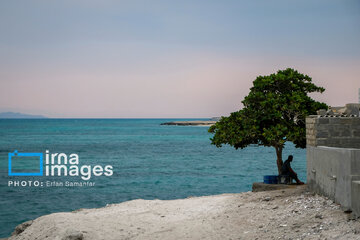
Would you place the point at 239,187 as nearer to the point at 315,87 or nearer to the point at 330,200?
the point at 315,87

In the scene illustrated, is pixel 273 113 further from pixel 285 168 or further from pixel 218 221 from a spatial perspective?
pixel 218 221

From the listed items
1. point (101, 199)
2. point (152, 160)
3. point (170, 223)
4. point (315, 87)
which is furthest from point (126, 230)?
point (152, 160)

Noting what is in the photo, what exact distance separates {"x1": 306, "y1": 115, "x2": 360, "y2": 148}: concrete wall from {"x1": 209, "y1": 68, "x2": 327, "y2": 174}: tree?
9.81 ft

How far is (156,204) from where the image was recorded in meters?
18.0

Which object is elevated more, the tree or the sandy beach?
the tree

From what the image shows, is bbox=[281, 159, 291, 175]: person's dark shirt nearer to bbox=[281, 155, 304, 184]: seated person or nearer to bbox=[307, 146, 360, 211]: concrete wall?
bbox=[281, 155, 304, 184]: seated person

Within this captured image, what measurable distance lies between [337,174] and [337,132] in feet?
10.1

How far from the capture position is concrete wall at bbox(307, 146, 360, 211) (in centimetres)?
1091

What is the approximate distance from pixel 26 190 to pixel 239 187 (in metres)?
13.9

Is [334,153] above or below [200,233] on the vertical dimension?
above

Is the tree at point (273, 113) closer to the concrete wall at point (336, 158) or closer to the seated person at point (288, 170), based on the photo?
the seated person at point (288, 170)

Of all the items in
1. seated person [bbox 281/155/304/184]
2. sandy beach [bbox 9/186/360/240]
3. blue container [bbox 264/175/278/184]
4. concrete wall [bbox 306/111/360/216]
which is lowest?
sandy beach [bbox 9/186/360/240]

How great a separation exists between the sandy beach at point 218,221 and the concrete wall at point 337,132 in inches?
74.2

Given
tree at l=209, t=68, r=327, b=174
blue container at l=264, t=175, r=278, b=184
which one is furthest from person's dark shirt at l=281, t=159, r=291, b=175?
tree at l=209, t=68, r=327, b=174
